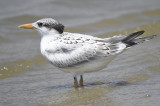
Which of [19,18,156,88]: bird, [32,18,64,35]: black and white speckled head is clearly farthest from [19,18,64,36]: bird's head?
[19,18,156,88]: bird

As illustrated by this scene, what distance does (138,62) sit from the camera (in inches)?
313

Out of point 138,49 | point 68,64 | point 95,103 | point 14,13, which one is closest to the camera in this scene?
point 95,103

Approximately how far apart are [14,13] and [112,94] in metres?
7.29

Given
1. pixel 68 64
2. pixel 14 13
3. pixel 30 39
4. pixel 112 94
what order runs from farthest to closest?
pixel 14 13
pixel 30 39
pixel 68 64
pixel 112 94

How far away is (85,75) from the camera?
7.74 meters

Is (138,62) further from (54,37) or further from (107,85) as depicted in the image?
(54,37)

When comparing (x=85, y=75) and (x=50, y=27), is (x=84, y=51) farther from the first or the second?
(x=85, y=75)

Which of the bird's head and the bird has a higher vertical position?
the bird's head

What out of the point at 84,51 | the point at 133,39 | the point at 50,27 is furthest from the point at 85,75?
the point at 133,39

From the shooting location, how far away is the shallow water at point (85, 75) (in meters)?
6.26

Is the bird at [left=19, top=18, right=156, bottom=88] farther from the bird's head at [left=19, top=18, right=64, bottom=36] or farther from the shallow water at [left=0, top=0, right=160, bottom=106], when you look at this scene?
the shallow water at [left=0, top=0, right=160, bottom=106]

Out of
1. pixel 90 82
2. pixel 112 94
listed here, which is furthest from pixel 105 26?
pixel 112 94

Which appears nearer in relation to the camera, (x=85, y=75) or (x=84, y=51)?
(x=84, y=51)

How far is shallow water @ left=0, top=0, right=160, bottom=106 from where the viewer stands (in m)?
6.26
